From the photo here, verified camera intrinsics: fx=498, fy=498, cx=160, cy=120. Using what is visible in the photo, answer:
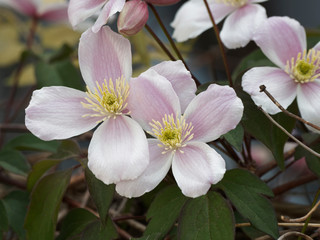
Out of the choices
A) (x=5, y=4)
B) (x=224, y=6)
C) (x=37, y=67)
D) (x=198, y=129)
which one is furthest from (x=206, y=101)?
(x=5, y=4)

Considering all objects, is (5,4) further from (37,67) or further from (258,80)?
(258,80)

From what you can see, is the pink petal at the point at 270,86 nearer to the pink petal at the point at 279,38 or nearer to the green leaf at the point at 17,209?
the pink petal at the point at 279,38

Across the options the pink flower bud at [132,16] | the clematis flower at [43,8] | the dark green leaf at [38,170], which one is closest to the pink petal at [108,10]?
the pink flower bud at [132,16]

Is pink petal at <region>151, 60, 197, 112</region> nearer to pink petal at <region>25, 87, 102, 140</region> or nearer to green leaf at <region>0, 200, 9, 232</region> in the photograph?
pink petal at <region>25, 87, 102, 140</region>

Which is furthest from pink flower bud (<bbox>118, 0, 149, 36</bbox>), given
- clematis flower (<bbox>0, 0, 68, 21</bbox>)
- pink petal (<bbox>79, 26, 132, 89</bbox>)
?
clematis flower (<bbox>0, 0, 68, 21</bbox>)

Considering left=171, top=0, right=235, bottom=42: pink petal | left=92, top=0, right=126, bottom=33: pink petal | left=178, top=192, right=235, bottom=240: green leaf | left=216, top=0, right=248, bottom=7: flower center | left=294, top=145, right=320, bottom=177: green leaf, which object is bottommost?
left=294, top=145, right=320, bottom=177: green leaf
